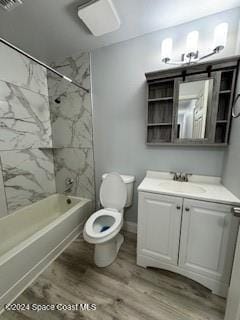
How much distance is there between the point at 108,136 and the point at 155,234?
1.28 metres

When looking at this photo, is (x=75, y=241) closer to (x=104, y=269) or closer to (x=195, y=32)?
(x=104, y=269)

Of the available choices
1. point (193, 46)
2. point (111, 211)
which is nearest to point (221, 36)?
point (193, 46)

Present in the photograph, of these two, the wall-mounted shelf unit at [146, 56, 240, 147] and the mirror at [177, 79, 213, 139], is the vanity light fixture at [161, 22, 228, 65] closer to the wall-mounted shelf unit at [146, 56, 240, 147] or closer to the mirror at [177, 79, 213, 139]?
the wall-mounted shelf unit at [146, 56, 240, 147]

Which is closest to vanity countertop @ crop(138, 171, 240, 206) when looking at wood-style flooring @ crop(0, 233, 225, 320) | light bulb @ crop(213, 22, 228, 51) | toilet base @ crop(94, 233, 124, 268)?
toilet base @ crop(94, 233, 124, 268)

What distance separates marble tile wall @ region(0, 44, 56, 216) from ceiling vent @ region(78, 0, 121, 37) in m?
1.08

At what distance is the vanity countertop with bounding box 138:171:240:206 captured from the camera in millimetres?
1142

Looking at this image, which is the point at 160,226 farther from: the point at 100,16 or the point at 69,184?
the point at 100,16

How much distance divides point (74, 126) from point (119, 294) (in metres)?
1.99

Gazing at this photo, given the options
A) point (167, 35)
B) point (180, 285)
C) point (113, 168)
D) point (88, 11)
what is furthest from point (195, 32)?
point (180, 285)

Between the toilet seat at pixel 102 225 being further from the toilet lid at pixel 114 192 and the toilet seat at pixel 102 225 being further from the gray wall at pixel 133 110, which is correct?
the gray wall at pixel 133 110

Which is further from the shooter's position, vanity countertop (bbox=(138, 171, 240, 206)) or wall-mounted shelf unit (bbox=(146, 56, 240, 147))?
wall-mounted shelf unit (bbox=(146, 56, 240, 147))

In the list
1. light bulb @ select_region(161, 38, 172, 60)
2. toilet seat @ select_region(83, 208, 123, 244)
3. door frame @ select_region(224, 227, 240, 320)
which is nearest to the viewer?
door frame @ select_region(224, 227, 240, 320)

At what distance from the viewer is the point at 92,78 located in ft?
6.31

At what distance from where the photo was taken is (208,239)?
1.17m
